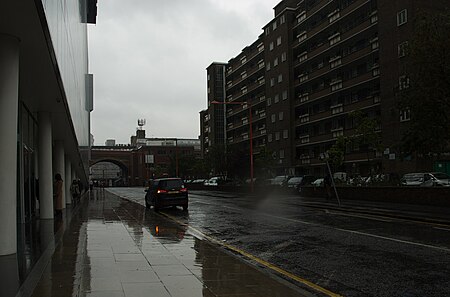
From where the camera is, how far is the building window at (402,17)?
4475cm

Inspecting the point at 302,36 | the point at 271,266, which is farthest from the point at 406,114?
the point at 302,36

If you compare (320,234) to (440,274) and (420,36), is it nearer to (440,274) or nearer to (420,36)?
(440,274)

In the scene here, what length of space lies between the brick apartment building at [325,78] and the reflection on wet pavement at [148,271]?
30750 mm

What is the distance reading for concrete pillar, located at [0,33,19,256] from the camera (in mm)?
9500

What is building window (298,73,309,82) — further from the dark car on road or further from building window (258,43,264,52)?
the dark car on road

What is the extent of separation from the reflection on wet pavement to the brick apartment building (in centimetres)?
3075

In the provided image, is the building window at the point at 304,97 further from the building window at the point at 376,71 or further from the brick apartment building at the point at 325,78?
the building window at the point at 376,71

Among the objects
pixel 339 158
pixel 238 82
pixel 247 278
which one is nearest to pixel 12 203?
pixel 247 278

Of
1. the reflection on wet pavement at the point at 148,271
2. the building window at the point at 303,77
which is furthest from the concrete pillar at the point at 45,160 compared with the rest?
the building window at the point at 303,77

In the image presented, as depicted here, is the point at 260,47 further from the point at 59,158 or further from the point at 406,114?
the point at 59,158

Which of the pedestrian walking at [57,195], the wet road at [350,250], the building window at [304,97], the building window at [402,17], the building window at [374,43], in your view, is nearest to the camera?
the wet road at [350,250]

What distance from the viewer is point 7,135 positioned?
31.5ft

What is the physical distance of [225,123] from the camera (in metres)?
102

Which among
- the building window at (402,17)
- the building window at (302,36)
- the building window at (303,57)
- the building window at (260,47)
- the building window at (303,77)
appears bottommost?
the building window at (303,77)
